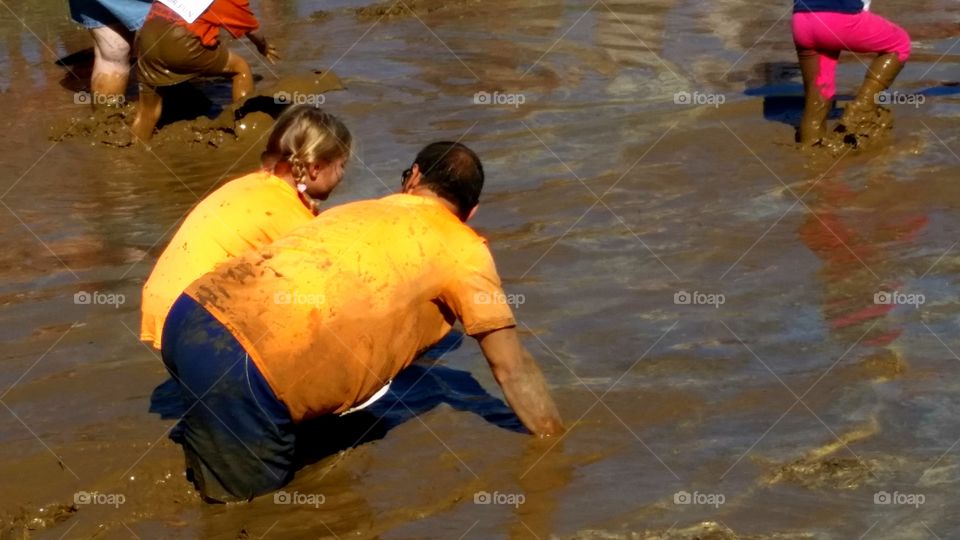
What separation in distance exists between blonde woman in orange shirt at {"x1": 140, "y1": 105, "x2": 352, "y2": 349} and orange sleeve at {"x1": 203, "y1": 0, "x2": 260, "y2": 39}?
431 centimetres

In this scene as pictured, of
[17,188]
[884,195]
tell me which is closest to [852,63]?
[884,195]

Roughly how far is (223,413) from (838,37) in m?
5.03

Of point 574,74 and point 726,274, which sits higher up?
point 726,274

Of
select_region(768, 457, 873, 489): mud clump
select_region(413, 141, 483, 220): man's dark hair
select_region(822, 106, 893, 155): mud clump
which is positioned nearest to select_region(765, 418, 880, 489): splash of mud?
select_region(768, 457, 873, 489): mud clump

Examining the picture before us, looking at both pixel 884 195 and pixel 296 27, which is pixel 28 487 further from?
pixel 296 27

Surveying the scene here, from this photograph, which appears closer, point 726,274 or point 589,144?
point 726,274

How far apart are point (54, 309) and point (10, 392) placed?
98cm

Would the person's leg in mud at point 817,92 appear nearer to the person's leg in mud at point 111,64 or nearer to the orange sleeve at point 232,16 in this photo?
the orange sleeve at point 232,16

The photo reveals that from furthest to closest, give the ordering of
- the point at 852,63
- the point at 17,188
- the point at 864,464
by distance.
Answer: the point at 852,63, the point at 17,188, the point at 864,464

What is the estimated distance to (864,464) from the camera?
490 cm

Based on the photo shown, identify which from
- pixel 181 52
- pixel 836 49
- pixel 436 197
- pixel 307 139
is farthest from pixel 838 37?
pixel 307 139

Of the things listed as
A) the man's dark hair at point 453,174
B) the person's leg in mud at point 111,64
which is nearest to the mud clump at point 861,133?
the man's dark hair at point 453,174

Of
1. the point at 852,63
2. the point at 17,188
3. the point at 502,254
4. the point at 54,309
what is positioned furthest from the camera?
the point at 852,63

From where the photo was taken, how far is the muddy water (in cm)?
483
